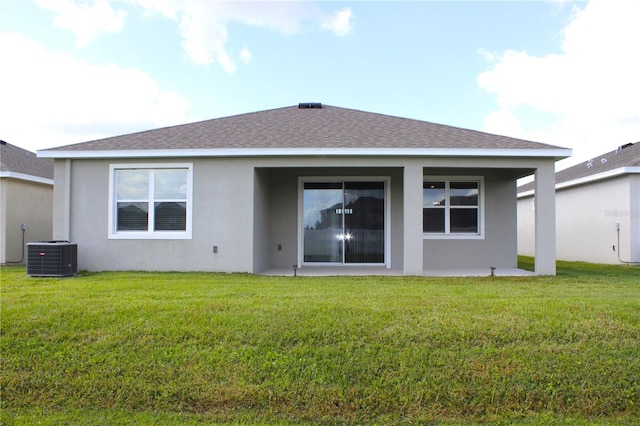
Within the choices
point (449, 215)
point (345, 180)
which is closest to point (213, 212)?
point (345, 180)

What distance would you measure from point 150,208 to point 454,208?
8.14 m

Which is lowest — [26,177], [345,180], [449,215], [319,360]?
[319,360]

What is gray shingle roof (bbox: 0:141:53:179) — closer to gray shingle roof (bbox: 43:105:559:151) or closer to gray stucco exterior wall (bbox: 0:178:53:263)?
gray stucco exterior wall (bbox: 0:178:53:263)

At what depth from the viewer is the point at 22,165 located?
A: 42.6 feet

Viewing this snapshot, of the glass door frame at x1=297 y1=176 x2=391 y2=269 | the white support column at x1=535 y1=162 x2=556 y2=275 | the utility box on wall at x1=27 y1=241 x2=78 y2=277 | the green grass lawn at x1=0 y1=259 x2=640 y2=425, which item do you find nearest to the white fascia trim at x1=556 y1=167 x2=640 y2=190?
the white support column at x1=535 y1=162 x2=556 y2=275

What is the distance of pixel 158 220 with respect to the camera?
9.28 m

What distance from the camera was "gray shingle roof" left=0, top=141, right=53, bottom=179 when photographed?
12199 mm

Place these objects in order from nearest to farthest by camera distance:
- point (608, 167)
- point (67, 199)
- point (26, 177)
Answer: point (67, 199), point (26, 177), point (608, 167)

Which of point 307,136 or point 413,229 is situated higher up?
point 307,136

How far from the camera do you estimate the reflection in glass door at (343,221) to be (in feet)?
35.8

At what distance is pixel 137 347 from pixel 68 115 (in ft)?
62.4

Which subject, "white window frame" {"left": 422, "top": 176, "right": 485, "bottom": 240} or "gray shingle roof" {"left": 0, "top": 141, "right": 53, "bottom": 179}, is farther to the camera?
"gray shingle roof" {"left": 0, "top": 141, "right": 53, "bottom": 179}

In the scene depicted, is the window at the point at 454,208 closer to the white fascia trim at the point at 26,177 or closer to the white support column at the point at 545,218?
the white support column at the point at 545,218

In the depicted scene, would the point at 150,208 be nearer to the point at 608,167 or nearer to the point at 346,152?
the point at 346,152
